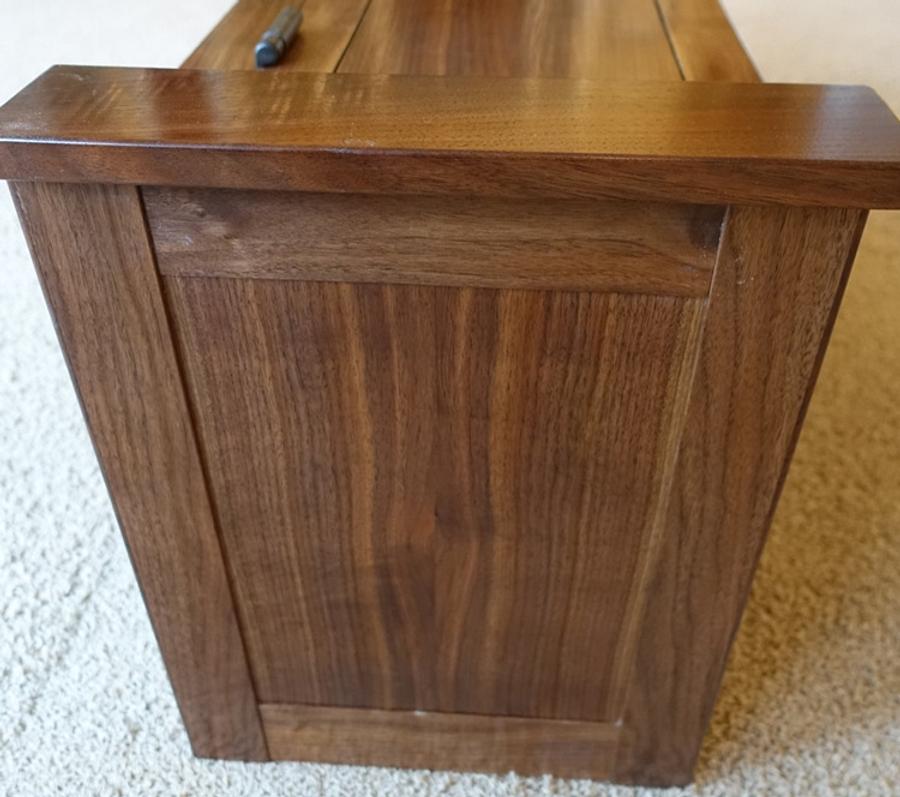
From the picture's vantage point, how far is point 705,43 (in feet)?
2.74

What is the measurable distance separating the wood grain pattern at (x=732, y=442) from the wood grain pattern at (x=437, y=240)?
1.3 inches

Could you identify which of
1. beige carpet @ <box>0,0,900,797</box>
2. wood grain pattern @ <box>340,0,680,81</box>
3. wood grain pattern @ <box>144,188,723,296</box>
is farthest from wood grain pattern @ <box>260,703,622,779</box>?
wood grain pattern @ <box>340,0,680,81</box>

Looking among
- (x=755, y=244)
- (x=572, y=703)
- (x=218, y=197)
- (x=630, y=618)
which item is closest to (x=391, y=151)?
(x=218, y=197)

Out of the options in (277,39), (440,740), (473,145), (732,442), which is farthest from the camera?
(440,740)

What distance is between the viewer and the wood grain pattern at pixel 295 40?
0.77 meters

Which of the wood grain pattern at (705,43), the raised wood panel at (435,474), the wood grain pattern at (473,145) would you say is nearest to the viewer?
the wood grain pattern at (473,145)

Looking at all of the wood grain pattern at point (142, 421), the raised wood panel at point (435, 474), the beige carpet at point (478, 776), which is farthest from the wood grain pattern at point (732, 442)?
the wood grain pattern at point (142, 421)

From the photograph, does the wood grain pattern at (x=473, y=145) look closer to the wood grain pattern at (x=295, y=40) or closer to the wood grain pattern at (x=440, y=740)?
the wood grain pattern at (x=295, y=40)

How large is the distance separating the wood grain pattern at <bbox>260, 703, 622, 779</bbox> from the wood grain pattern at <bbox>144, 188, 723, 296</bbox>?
488 millimetres

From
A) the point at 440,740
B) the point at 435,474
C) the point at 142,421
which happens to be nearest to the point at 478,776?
the point at 440,740

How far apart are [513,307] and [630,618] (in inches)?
12.8

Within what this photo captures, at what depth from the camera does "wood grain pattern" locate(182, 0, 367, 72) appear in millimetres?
775

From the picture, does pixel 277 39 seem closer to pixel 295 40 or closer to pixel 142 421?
pixel 295 40

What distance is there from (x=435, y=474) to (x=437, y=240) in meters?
0.20
